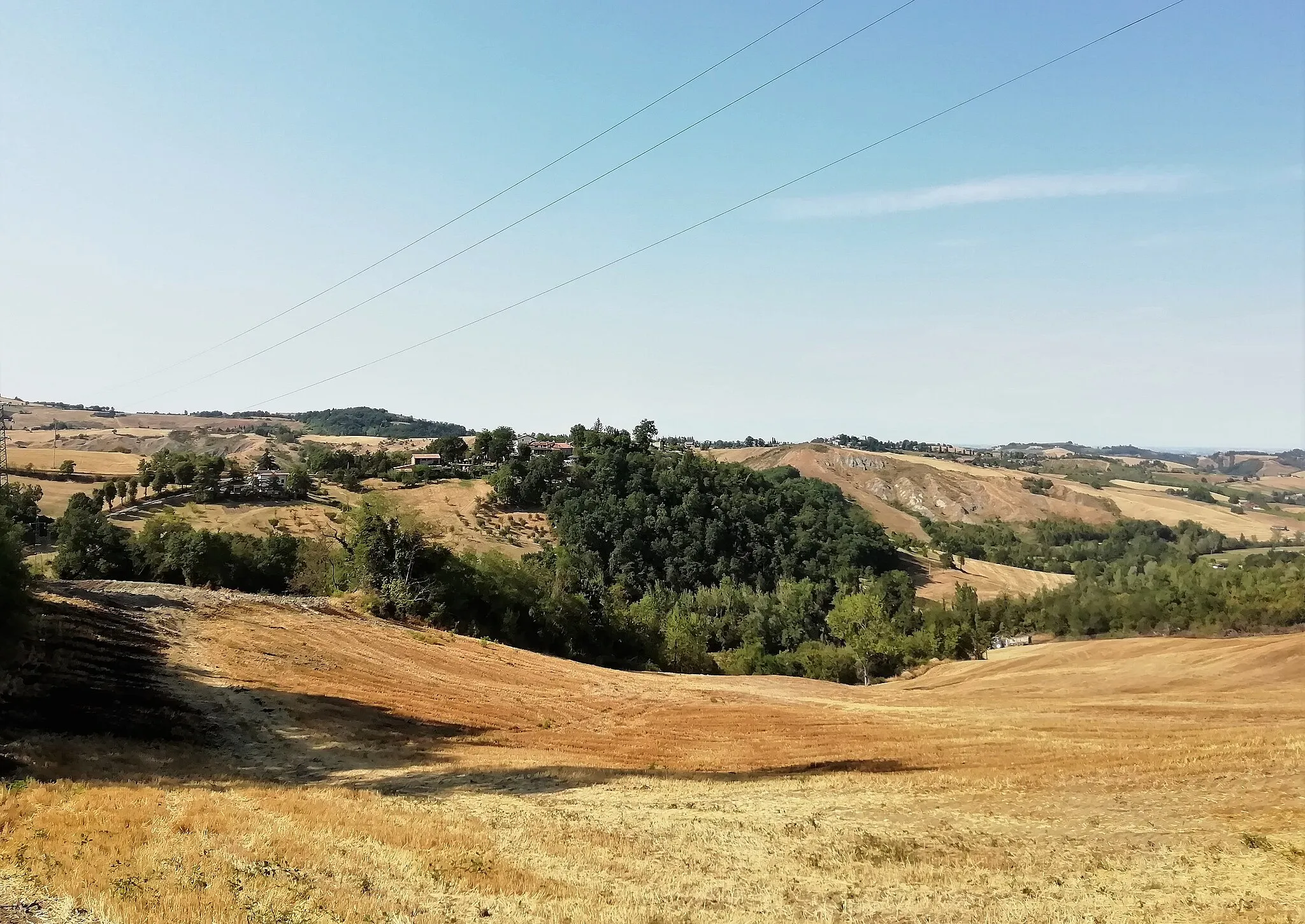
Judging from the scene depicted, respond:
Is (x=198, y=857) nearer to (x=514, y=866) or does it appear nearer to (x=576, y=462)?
(x=514, y=866)

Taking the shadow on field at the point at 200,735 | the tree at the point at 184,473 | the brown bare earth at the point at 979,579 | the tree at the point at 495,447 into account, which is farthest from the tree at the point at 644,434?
the shadow on field at the point at 200,735

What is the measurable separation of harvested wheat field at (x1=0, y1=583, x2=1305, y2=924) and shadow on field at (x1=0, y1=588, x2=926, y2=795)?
0.14 metres

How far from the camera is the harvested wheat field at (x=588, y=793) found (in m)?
13.4

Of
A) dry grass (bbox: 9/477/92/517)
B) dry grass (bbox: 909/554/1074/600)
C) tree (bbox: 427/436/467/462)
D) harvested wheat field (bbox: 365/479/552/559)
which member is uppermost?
tree (bbox: 427/436/467/462)

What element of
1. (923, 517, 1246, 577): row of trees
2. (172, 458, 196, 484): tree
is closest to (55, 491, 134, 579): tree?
(172, 458, 196, 484): tree

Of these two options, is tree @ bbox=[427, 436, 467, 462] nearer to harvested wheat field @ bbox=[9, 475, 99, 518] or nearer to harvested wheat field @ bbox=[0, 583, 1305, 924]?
harvested wheat field @ bbox=[9, 475, 99, 518]

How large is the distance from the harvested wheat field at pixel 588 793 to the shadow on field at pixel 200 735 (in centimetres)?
14

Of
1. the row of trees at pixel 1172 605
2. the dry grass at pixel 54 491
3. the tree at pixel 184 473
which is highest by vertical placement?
the tree at pixel 184 473

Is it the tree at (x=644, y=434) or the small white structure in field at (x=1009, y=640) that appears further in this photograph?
the tree at (x=644, y=434)

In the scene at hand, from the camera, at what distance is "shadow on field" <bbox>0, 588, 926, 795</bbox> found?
843 inches

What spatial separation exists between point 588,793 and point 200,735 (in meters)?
13.0

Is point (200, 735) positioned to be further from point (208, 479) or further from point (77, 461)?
point (77, 461)

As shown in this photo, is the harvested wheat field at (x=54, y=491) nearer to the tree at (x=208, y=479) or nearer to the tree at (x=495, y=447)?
the tree at (x=208, y=479)

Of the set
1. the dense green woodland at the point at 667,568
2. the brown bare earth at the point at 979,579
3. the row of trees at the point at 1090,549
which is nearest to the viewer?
→ the dense green woodland at the point at 667,568
